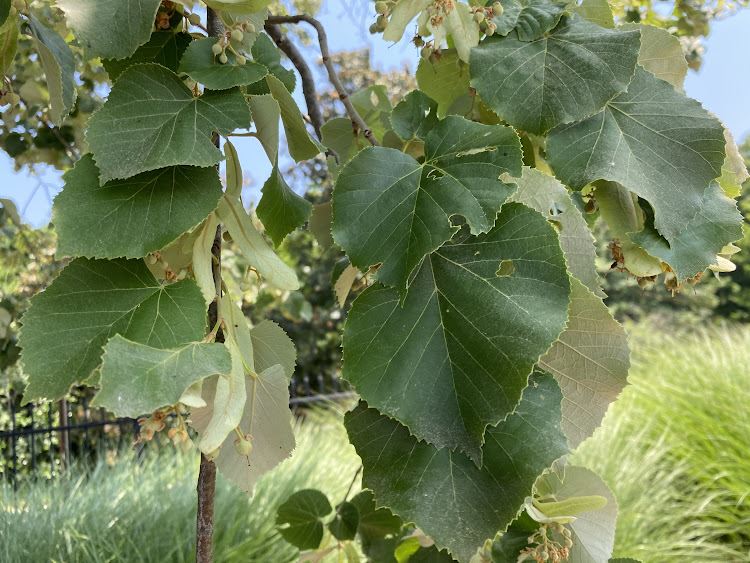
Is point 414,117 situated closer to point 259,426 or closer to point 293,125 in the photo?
point 293,125

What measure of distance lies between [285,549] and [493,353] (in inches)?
90.7

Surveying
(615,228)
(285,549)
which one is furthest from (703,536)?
(615,228)

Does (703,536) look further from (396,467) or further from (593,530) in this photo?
(396,467)

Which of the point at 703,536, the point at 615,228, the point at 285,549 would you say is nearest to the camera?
the point at 615,228

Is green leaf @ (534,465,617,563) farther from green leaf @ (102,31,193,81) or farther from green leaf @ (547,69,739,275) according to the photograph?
green leaf @ (102,31,193,81)

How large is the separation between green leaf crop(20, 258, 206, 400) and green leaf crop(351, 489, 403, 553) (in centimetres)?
53

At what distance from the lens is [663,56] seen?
646 mm

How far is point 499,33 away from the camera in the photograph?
0.58 m

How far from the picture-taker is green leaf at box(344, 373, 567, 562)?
509 millimetres

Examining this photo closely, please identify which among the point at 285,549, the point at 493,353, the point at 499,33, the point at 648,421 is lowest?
the point at 648,421

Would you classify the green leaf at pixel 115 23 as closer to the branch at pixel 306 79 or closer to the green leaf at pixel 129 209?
the green leaf at pixel 129 209

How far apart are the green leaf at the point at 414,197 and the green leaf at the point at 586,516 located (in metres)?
0.32

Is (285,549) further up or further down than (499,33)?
further down

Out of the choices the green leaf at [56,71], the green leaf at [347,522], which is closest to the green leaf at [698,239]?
the green leaf at [56,71]
